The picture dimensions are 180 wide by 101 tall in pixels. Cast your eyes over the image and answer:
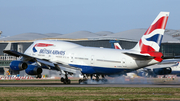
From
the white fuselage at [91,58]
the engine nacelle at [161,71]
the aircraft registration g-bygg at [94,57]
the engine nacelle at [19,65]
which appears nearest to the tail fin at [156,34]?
the aircraft registration g-bygg at [94,57]

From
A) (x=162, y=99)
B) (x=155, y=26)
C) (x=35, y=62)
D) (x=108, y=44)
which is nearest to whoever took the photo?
(x=162, y=99)

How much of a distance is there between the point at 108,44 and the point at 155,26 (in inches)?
3592

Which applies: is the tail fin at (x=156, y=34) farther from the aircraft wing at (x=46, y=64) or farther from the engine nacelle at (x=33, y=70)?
the engine nacelle at (x=33, y=70)

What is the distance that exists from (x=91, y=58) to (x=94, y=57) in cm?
52

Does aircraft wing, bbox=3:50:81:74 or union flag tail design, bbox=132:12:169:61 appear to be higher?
union flag tail design, bbox=132:12:169:61

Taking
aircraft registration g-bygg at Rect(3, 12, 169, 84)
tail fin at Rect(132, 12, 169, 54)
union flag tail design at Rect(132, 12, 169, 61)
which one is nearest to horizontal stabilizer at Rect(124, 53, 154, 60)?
aircraft registration g-bygg at Rect(3, 12, 169, 84)

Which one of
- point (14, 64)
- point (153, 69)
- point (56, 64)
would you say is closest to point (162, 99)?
point (56, 64)

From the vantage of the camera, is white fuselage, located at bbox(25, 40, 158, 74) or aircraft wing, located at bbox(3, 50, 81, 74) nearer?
white fuselage, located at bbox(25, 40, 158, 74)

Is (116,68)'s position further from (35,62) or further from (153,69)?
(153,69)

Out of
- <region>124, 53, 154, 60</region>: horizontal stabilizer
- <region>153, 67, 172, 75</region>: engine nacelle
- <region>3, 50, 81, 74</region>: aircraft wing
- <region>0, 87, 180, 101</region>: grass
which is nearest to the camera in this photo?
<region>0, 87, 180, 101</region>: grass

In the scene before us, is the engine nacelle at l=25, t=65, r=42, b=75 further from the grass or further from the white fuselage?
the grass

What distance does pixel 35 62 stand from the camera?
47.4 metres

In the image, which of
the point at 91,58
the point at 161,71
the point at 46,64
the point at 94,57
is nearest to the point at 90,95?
the point at 46,64

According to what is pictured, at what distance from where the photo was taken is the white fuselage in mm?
43500
